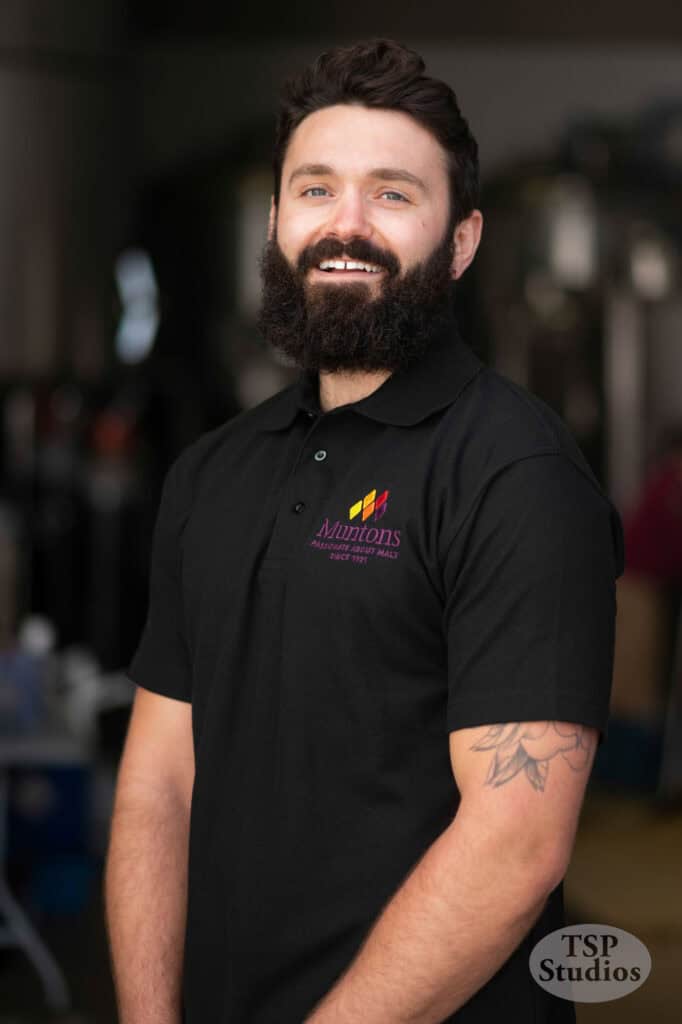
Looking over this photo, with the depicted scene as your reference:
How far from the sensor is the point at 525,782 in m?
1.15

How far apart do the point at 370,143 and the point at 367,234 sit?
0.08 m

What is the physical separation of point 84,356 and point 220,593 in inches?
156

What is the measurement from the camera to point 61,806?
12.0 ft

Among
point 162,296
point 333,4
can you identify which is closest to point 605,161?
point 333,4

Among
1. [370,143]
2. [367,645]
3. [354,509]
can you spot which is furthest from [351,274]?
[367,645]

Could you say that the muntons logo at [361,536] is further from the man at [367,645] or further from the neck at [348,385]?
the neck at [348,385]

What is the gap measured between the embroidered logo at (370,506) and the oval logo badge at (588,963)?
15.1 inches

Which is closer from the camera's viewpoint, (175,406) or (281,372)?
(175,406)

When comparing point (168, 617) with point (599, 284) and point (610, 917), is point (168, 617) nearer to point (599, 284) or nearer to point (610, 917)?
point (610, 917)

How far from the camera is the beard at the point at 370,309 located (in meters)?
1.34

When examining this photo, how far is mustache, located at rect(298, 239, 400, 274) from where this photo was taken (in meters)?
1.32

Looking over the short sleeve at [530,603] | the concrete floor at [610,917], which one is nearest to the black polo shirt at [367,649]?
the short sleeve at [530,603]

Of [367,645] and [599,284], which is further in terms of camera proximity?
[599,284]

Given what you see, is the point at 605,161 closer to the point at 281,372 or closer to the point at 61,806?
the point at 281,372
